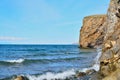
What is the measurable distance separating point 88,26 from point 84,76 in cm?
7352

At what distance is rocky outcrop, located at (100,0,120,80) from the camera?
17.6 meters

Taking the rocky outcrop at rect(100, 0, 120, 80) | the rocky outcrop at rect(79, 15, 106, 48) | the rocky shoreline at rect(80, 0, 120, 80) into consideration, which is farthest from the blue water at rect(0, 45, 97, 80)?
the rocky outcrop at rect(79, 15, 106, 48)

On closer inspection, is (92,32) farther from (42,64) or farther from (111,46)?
(111,46)

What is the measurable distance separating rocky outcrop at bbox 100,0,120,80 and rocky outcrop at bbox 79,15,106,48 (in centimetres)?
6428

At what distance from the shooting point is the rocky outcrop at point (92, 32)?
89188 millimetres

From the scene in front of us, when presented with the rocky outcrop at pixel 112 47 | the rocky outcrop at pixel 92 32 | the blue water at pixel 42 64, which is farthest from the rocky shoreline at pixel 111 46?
the rocky outcrop at pixel 92 32

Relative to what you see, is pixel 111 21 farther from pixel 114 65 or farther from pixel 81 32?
pixel 81 32

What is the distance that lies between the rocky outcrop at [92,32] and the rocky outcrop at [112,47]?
6428 centimetres

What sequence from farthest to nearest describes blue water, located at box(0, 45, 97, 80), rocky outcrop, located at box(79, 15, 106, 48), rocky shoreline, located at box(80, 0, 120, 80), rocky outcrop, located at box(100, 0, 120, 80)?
rocky outcrop, located at box(79, 15, 106, 48) < blue water, located at box(0, 45, 97, 80) < rocky outcrop, located at box(100, 0, 120, 80) < rocky shoreline, located at box(80, 0, 120, 80)

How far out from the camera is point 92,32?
90.8 meters

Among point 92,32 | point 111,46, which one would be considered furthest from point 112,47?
point 92,32

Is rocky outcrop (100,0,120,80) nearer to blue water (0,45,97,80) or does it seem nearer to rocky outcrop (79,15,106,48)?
blue water (0,45,97,80)

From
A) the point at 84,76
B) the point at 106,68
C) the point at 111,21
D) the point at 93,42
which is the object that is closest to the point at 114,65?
the point at 106,68

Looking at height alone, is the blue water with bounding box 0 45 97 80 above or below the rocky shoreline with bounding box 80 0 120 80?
below
